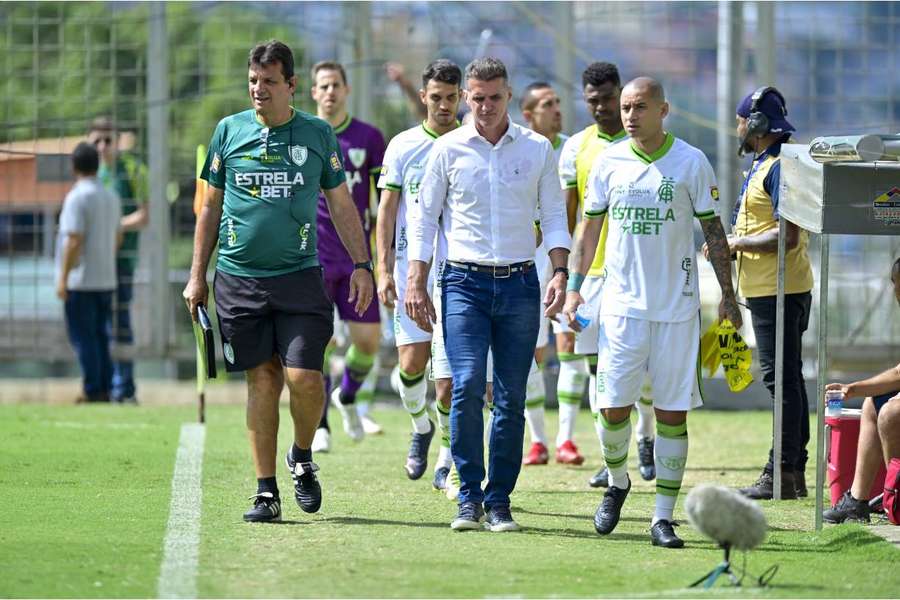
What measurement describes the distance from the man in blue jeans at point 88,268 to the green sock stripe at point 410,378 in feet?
20.4

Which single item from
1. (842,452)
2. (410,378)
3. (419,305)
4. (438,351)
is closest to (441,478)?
(410,378)

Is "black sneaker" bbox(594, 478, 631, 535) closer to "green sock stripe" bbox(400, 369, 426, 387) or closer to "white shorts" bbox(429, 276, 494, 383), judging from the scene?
"white shorts" bbox(429, 276, 494, 383)

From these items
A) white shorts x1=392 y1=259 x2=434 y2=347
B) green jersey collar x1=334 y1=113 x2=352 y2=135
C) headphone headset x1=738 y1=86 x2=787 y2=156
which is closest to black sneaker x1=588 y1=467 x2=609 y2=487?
white shorts x1=392 y1=259 x2=434 y2=347

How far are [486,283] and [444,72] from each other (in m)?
1.86

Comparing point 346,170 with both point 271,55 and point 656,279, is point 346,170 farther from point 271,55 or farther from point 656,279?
point 656,279

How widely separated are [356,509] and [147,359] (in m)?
8.41

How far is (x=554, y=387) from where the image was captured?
51.4ft

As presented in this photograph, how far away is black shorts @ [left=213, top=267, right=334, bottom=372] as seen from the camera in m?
8.30

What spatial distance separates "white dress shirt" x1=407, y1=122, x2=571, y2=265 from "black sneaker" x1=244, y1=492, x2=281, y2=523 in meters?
1.39

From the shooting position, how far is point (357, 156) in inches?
445

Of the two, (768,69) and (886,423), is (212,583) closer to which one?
(886,423)

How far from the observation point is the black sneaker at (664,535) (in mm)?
7707

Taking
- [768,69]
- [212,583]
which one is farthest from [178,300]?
[212,583]

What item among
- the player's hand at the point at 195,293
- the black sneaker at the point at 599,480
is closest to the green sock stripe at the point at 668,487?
the black sneaker at the point at 599,480
